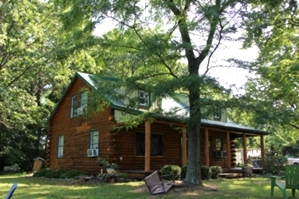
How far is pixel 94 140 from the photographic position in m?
17.8

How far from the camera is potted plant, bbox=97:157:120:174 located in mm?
15172

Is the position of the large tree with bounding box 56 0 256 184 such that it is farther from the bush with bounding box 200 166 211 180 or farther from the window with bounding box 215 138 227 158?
the window with bounding box 215 138 227 158

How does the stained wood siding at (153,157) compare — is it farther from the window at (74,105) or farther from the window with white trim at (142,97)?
the window with white trim at (142,97)

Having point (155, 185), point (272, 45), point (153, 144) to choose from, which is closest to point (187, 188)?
point (155, 185)

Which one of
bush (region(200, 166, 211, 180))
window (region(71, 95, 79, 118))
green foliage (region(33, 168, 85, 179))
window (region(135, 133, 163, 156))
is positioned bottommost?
green foliage (region(33, 168, 85, 179))

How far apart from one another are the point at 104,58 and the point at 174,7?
334 centimetres

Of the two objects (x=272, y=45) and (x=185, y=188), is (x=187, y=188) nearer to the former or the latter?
(x=185, y=188)

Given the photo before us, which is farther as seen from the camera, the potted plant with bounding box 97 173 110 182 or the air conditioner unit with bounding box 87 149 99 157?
the air conditioner unit with bounding box 87 149 99 157

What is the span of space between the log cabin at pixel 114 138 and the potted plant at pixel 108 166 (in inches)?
21.9

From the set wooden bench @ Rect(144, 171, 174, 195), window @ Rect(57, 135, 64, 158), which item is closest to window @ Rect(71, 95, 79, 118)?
window @ Rect(57, 135, 64, 158)

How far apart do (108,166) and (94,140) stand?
9.22ft

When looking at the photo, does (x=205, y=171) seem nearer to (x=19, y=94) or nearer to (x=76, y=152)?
(x=76, y=152)

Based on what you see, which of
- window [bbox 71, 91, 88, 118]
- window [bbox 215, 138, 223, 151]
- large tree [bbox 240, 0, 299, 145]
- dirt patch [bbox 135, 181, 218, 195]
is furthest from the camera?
window [bbox 215, 138, 223, 151]

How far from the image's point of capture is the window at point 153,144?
17450mm
